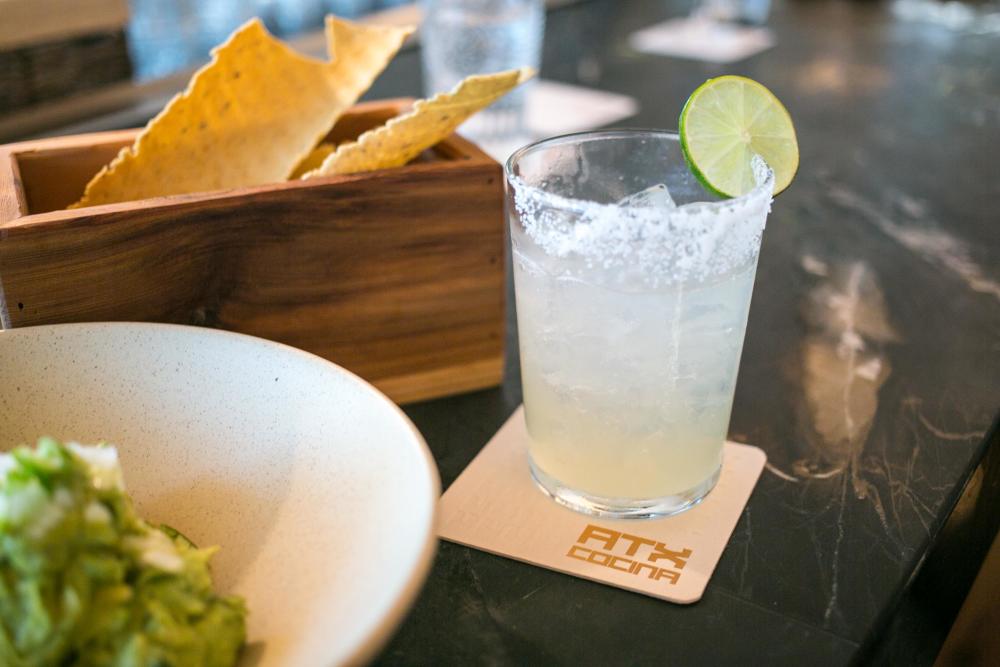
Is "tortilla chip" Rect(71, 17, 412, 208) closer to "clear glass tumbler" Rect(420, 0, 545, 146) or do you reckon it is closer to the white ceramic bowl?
the white ceramic bowl

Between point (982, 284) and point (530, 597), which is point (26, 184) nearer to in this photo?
point (530, 597)

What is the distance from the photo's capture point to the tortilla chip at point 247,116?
79 cm

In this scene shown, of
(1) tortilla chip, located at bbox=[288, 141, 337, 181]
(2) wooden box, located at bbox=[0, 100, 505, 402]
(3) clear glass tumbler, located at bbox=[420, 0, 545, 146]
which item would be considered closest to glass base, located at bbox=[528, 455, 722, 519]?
(2) wooden box, located at bbox=[0, 100, 505, 402]

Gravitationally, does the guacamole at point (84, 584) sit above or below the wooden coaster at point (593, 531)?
above

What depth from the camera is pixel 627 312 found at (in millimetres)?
600

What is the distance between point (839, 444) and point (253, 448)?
1.52 feet

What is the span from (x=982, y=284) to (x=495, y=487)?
666 millimetres

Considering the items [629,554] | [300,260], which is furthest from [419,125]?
[629,554]

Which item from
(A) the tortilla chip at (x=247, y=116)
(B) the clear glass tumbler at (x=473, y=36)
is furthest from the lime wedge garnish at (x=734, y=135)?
(B) the clear glass tumbler at (x=473, y=36)

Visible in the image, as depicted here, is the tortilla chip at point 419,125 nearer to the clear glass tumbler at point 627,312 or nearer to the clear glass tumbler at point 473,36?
the clear glass tumbler at point 627,312

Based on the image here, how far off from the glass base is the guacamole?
279mm

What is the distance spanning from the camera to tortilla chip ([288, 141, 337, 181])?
34.0 inches

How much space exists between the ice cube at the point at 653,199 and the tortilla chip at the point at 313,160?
313 mm

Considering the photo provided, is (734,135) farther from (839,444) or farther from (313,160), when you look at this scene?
(313,160)
